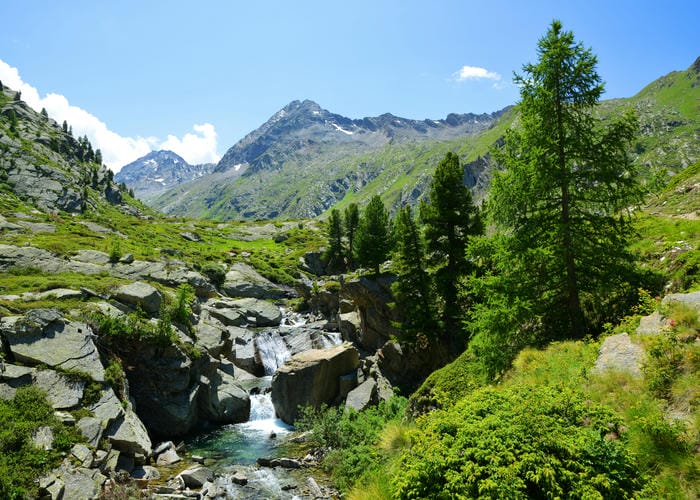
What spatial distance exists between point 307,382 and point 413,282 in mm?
10857

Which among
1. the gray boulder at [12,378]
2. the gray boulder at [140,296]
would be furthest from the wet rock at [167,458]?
the gray boulder at [140,296]

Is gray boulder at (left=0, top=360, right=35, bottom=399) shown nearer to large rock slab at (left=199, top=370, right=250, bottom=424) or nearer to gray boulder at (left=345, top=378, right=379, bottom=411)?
large rock slab at (left=199, top=370, right=250, bottom=424)

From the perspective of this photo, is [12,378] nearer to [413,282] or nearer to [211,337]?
[211,337]

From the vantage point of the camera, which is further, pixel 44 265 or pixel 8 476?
pixel 44 265

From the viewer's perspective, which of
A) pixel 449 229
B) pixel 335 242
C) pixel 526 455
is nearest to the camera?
pixel 526 455

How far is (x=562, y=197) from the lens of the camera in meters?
15.6

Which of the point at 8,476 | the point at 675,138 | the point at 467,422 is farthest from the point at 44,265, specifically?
the point at 675,138

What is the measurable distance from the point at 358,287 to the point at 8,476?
30.3m

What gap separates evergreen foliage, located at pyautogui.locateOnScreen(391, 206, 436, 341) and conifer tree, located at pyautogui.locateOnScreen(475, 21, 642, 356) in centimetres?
1360

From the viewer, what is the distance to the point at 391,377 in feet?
106

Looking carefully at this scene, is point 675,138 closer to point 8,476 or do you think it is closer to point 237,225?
point 237,225

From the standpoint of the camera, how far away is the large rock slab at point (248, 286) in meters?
69.9

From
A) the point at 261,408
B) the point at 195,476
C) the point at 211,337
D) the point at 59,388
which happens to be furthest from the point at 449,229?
the point at 59,388

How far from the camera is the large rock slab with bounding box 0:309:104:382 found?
65.1 feet
